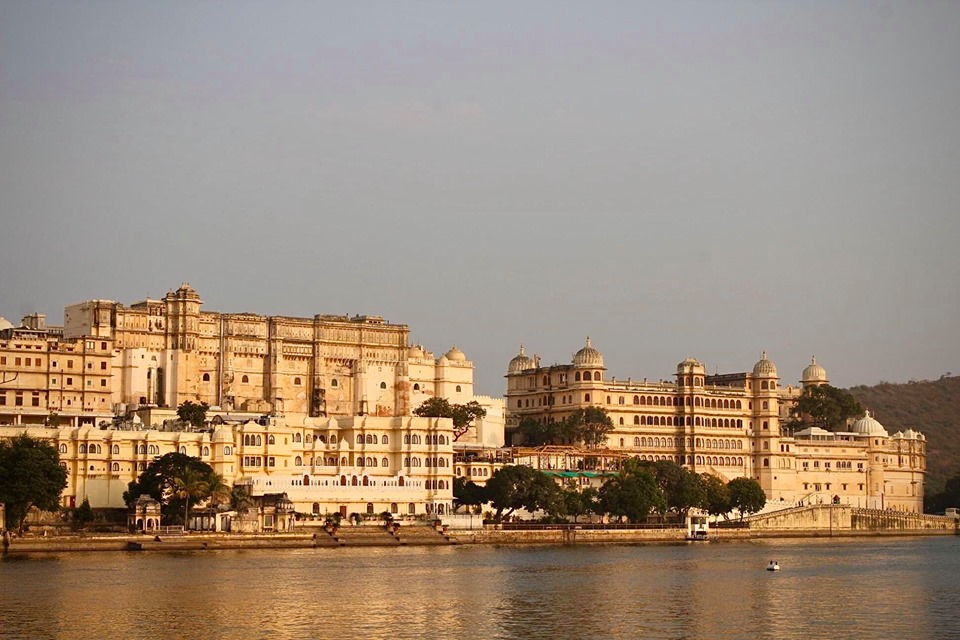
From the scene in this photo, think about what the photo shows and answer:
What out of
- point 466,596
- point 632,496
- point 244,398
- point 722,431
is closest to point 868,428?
point 722,431

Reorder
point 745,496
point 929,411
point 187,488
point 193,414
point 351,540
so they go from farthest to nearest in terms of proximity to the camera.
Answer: point 929,411 → point 745,496 → point 193,414 → point 351,540 → point 187,488

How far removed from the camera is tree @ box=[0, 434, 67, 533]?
75125mm

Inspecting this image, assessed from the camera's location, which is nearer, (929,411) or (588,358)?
(588,358)

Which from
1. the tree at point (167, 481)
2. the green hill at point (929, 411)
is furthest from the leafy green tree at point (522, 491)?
the green hill at point (929, 411)

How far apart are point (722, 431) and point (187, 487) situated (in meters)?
55.1

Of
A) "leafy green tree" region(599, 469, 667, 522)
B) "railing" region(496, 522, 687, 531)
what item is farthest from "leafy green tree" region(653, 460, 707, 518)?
"leafy green tree" region(599, 469, 667, 522)

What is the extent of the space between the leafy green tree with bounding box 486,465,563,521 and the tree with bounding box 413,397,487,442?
8.02 metres

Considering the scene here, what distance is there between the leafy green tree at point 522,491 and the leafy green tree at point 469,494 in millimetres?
1023

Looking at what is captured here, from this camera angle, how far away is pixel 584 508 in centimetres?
9838

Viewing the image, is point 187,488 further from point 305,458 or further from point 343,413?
point 343,413

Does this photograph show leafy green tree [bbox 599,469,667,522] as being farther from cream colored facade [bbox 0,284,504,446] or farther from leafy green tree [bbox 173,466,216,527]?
leafy green tree [bbox 173,466,216,527]

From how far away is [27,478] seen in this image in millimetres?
75375

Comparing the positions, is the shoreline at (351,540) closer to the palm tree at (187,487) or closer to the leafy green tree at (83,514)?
the palm tree at (187,487)

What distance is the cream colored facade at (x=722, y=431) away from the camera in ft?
399
